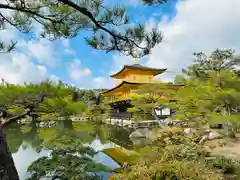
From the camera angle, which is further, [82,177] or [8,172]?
[82,177]

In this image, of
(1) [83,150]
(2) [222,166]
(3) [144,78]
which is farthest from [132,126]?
(1) [83,150]

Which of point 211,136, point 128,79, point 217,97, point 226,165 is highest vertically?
point 128,79

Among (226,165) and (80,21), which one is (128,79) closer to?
(226,165)

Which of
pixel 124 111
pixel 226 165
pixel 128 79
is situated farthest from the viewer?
pixel 124 111

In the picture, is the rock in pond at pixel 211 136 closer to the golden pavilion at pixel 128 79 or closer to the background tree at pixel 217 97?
the background tree at pixel 217 97

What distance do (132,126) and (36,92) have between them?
41.3 feet

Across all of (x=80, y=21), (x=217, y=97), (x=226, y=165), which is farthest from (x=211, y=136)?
(x=80, y=21)

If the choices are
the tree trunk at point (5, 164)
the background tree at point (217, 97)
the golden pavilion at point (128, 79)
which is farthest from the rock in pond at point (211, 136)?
the golden pavilion at point (128, 79)

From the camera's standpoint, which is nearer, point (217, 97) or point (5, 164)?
point (5, 164)

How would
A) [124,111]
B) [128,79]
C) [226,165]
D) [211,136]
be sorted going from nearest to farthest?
1. [226,165]
2. [211,136]
3. [128,79]
4. [124,111]

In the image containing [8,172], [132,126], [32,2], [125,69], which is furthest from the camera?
[125,69]

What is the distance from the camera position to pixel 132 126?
14.6m

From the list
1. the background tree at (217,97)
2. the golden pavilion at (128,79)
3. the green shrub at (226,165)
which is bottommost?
the green shrub at (226,165)

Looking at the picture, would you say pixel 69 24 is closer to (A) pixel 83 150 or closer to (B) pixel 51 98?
(B) pixel 51 98
